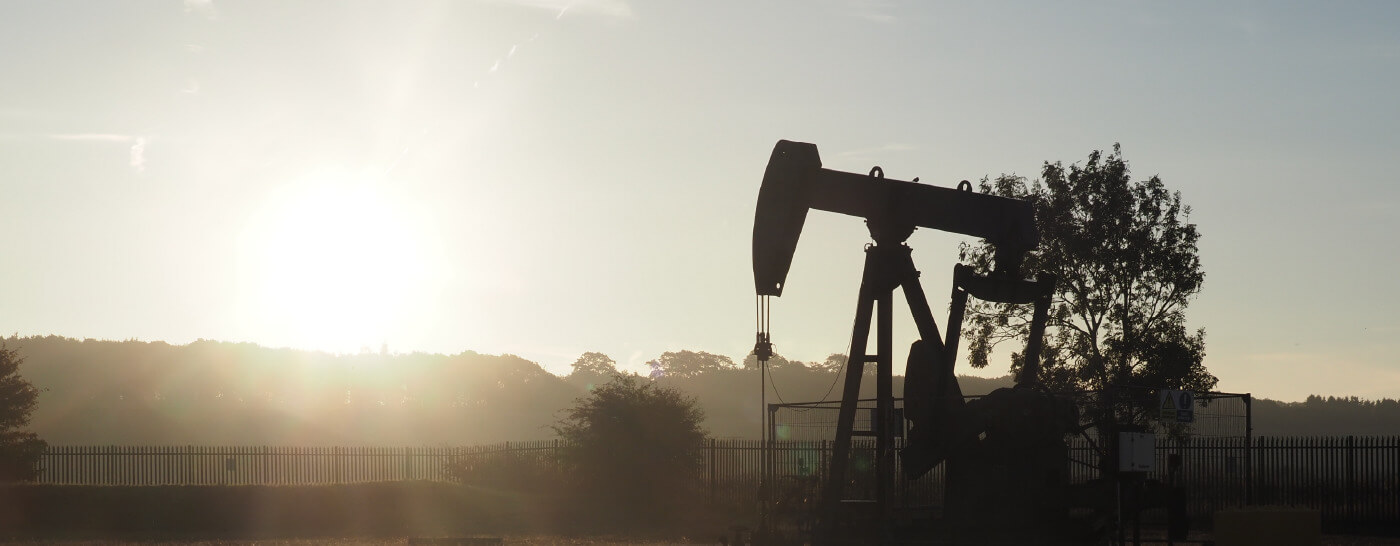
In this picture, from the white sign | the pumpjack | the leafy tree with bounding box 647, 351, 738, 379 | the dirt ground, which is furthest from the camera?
the leafy tree with bounding box 647, 351, 738, 379

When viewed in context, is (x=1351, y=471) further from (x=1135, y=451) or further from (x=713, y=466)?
(x=1135, y=451)

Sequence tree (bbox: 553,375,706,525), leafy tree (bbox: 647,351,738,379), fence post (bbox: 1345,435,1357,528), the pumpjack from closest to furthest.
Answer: the pumpjack → fence post (bbox: 1345,435,1357,528) → tree (bbox: 553,375,706,525) → leafy tree (bbox: 647,351,738,379)

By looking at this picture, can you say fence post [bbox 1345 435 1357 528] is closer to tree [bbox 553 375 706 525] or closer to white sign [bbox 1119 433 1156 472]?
white sign [bbox 1119 433 1156 472]

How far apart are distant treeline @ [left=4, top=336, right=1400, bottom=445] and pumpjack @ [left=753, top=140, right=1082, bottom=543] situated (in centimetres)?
5610

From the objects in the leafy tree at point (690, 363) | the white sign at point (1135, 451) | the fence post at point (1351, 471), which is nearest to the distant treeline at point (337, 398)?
the leafy tree at point (690, 363)

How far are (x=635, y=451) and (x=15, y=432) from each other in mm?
15325

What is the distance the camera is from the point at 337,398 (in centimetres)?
10781

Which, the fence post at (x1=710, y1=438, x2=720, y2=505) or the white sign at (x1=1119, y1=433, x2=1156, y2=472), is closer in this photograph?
the white sign at (x1=1119, y1=433, x2=1156, y2=472)

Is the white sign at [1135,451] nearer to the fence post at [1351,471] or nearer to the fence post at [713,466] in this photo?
the fence post at [1351,471]

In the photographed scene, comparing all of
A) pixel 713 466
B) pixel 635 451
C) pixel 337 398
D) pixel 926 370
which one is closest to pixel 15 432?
pixel 635 451

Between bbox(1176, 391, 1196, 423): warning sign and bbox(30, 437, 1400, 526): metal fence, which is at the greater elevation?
bbox(1176, 391, 1196, 423): warning sign

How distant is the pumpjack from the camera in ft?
51.8

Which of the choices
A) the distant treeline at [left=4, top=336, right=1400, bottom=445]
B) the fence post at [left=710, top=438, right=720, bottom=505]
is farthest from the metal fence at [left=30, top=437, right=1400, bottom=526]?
the distant treeline at [left=4, top=336, right=1400, bottom=445]

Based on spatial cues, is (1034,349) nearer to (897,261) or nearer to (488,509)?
(897,261)
